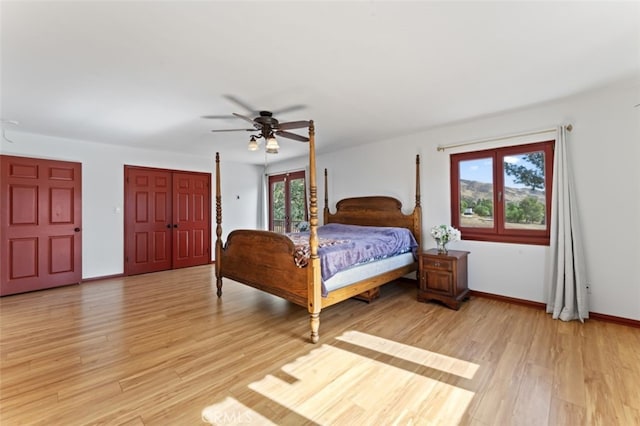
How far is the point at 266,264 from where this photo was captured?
322 cm

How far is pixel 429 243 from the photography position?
4.43 meters

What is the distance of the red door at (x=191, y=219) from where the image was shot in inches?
231

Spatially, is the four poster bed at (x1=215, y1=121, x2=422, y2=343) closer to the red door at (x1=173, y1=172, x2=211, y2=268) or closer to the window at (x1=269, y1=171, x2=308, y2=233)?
the window at (x1=269, y1=171, x2=308, y2=233)

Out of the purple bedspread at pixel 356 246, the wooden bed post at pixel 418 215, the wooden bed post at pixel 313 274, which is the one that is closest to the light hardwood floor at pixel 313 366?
the wooden bed post at pixel 313 274

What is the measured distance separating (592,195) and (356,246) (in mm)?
2680

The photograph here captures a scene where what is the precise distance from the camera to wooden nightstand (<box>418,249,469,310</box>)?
3.46 metres

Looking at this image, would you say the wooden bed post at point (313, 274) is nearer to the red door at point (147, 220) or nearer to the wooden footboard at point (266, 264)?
the wooden footboard at point (266, 264)

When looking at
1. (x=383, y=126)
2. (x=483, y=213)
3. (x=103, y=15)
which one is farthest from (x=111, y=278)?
(x=483, y=213)

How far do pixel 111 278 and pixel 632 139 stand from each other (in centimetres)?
765

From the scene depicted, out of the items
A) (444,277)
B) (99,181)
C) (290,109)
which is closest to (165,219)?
(99,181)

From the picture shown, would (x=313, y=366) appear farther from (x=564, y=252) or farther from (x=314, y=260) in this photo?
(x=564, y=252)

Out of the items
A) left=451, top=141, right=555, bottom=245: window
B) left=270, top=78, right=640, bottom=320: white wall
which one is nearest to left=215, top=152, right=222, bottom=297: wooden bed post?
left=270, top=78, right=640, bottom=320: white wall

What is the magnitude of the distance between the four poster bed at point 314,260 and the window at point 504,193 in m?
0.65

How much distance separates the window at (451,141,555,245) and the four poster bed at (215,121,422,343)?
0.65 m
